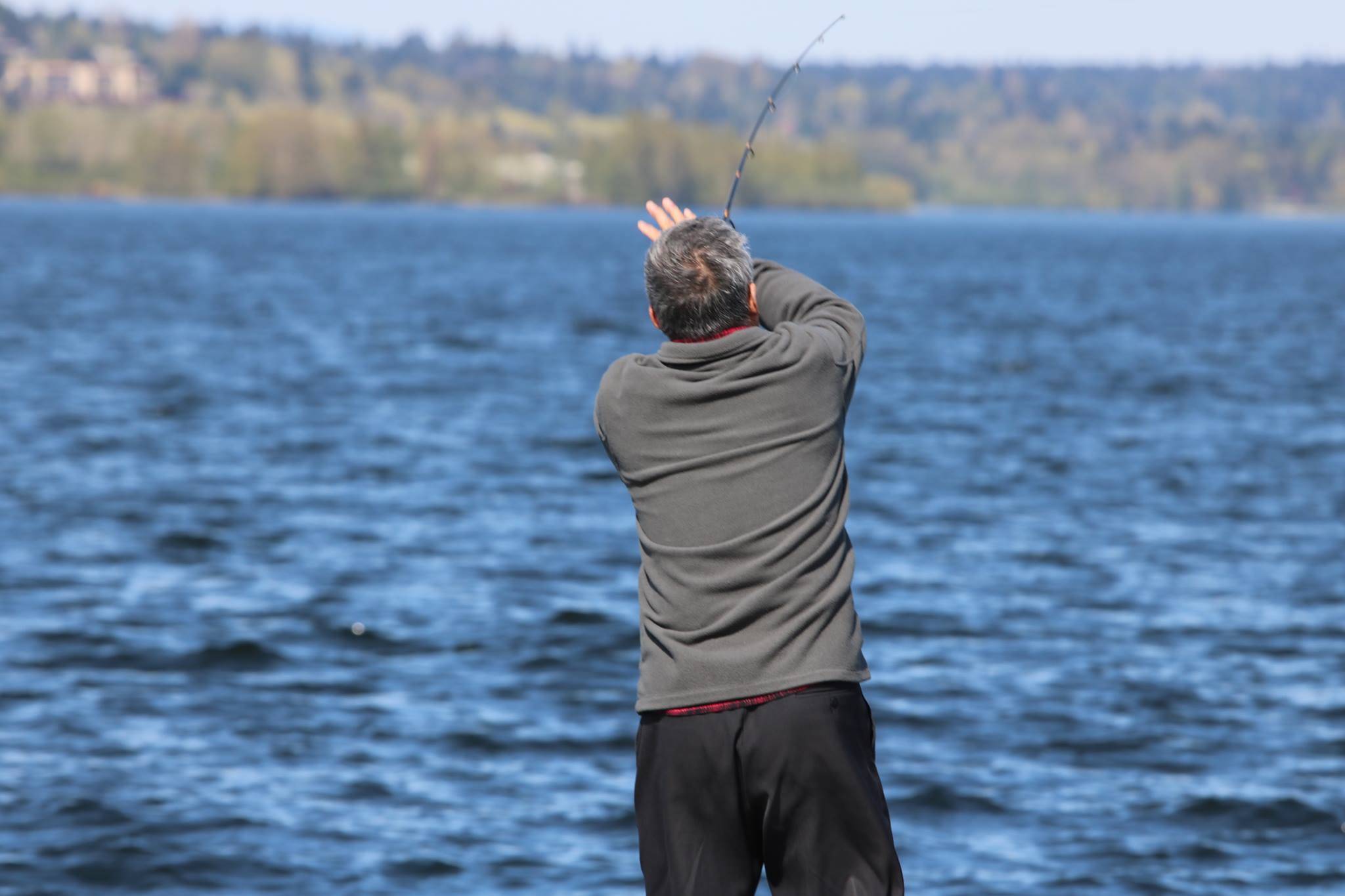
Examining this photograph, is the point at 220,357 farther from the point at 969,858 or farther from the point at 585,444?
the point at 969,858

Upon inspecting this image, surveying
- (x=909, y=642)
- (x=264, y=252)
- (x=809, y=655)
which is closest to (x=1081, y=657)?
(x=909, y=642)

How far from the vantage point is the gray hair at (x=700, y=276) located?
14.0 ft

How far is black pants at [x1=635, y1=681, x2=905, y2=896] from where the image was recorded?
13.9ft

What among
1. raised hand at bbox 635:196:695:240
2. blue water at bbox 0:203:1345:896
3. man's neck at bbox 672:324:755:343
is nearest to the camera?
man's neck at bbox 672:324:755:343

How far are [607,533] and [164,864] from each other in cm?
1131

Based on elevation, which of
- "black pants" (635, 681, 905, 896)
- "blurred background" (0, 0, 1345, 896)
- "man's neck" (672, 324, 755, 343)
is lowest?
"blurred background" (0, 0, 1345, 896)

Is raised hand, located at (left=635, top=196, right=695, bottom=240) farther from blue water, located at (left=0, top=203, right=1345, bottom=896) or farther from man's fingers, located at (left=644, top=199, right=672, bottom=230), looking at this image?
blue water, located at (left=0, top=203, right=1345, bottom=896)

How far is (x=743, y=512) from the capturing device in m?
4.27

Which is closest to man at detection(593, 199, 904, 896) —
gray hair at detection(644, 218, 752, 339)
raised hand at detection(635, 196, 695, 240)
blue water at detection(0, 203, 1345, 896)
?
gray hair at detection(644, 218, 752, 339)

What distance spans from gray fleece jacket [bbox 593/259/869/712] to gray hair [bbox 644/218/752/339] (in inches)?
2.6

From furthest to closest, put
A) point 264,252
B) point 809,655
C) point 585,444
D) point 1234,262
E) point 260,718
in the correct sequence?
point 1234,262, point 264,252, point 585,444, point 260,718, point 809,655

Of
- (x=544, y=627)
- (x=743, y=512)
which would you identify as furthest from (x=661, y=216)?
(x=544, y=627)

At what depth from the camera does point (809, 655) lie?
4.22 meters

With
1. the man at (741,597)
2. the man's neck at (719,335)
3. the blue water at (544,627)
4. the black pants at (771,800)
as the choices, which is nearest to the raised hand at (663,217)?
the man at (741,597)
